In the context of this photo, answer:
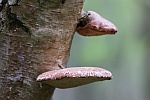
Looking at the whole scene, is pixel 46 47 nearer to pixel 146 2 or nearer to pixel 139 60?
pixel 146 2

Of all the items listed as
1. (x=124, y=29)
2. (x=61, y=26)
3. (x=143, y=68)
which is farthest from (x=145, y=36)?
(x=61, y=26)

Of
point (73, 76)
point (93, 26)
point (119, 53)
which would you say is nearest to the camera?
point (73, 76)

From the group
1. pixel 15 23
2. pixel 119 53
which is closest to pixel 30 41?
pixel 15 23

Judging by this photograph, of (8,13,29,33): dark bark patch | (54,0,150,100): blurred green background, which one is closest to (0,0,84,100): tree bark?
(8,13,29,33): dark bark patch

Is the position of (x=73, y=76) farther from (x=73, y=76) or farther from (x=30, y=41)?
(x=30, y=41)

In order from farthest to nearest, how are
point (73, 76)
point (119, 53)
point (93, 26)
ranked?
point (119, 53), point (93, 26), point (73, 76)

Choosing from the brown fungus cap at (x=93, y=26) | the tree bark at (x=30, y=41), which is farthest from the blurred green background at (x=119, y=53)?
the tree bark at (x=30, y=41)

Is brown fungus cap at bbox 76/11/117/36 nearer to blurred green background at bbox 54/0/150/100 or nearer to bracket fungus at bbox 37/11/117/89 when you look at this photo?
bracket fungus at bbox 37/11/117/89

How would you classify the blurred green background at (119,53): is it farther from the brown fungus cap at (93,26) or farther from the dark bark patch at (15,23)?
the dark bark patch at (15,23)
